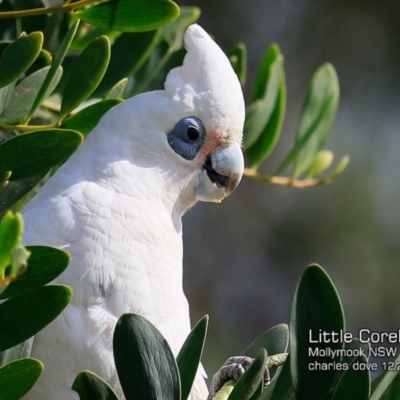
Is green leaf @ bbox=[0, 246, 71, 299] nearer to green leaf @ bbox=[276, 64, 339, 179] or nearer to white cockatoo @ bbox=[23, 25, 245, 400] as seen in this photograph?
white cockatoo @ bbox=[23, 25, 245, 400]

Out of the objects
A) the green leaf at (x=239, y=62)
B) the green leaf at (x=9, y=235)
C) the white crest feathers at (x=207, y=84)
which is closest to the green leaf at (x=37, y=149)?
the green leaf at (x=9, y=235)

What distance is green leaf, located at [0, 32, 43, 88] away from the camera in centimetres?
122

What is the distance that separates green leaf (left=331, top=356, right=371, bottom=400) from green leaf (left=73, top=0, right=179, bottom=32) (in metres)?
0.59

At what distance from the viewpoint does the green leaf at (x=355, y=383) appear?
0.94 metres

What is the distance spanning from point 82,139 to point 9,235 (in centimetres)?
31

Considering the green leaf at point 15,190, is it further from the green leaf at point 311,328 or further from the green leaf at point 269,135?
the green leaf at point 269,135

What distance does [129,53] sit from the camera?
1.53 meters

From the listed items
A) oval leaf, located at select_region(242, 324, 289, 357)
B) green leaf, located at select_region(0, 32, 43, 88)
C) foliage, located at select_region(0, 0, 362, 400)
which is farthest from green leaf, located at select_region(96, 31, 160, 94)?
oval leaf, located at select_region(242, 324, 289, 357)

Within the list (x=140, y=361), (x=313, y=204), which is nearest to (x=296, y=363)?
(x=140, y=361)

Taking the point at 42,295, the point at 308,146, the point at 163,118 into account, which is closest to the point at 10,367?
the point at 42,295

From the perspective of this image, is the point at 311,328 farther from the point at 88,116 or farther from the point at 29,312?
the point at 88,116

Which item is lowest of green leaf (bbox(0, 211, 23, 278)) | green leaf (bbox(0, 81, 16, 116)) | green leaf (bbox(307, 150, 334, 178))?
green leaf (bbox(307, 150, 334, 178))

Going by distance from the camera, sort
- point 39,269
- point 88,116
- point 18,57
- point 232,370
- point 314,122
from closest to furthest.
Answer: point 39,269 < point 18,57 < point 232,370 < point 88,116 < point 314,122

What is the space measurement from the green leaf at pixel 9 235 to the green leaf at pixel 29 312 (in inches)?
7.3
